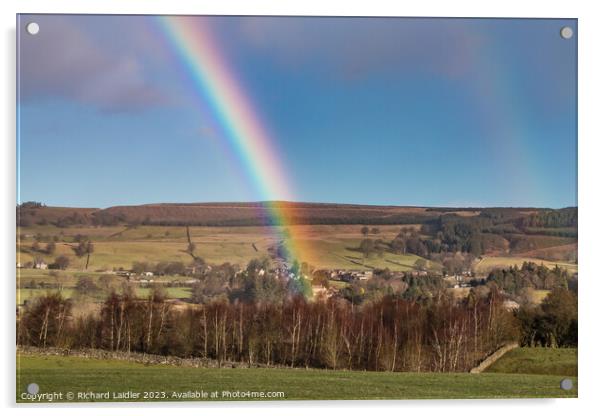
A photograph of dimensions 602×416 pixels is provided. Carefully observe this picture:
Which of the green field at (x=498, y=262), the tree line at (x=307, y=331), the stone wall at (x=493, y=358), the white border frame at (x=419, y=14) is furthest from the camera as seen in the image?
the green field at (x=498, y=262)

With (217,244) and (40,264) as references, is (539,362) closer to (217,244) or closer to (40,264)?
(217,244)

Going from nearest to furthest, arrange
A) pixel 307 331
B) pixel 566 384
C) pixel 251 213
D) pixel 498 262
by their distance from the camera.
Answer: pixel 566 384 < pixel 251 213 < pixel 307 331 < pixel 498 262

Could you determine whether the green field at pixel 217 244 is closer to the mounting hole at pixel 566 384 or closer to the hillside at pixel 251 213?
the hillside at pixel 251 213

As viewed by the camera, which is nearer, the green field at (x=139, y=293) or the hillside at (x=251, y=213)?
the green field at (x=139, y=293)

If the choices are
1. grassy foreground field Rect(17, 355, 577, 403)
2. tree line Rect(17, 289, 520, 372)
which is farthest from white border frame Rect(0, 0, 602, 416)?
tree line Rect(17, 289, 520, 372)

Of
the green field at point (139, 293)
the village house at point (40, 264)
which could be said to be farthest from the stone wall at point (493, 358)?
the village house at point (40, 264)

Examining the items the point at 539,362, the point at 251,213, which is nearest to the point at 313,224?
the point at 251,213
